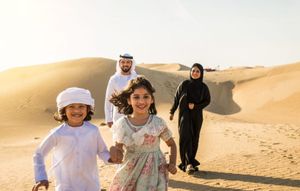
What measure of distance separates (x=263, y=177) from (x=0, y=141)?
1458cm

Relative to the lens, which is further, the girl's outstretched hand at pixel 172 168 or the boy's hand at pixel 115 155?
the girl's outstretched hand at pixel 172 168

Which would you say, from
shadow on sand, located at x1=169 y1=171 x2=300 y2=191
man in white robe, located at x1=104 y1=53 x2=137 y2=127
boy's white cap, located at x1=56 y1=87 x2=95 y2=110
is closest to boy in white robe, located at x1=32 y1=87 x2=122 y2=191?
boy's white cap, located at x1=56 y1=87 x2=95 y2=110

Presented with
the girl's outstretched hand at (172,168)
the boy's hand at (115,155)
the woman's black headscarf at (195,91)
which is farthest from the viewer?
the woman's black headscarf at (195,91)

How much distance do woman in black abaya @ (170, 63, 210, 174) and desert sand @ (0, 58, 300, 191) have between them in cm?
33

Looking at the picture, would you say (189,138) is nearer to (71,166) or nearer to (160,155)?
(160,155)

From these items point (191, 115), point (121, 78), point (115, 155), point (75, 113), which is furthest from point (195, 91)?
point (75, 113)

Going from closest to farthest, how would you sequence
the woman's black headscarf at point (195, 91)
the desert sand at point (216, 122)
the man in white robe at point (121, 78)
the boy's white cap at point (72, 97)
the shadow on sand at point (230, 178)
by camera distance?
1. the boy's white cap at point (72, 97)
2. the shadow on sand at point (230, 178)
3. the man in white robe at point (121, 78)
4. the woman's black headscarf at point (195, 91)
5. the desert sand at point (216, 122)

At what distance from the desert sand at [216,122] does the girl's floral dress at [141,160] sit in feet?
9.90

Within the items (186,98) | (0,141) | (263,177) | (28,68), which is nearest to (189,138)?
(186,98)

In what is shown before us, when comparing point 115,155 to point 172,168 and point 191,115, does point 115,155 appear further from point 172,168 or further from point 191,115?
point 191,115

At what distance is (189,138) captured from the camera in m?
8.03

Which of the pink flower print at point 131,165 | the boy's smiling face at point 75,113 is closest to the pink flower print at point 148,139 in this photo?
the pink flower print at point 131,165

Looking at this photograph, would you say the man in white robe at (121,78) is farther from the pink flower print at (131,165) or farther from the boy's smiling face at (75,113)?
the boy's smiling face at (75,113)

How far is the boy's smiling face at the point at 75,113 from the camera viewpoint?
3.88 meters
